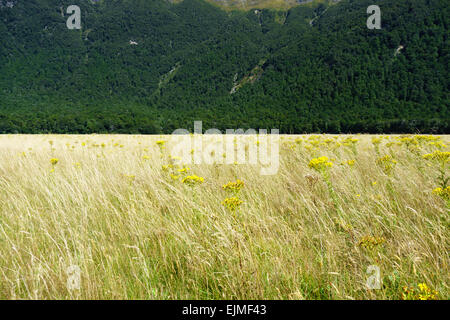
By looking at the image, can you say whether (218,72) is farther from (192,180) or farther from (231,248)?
(231,248)

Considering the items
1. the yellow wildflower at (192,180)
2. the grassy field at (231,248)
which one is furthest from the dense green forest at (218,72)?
the yellow wildflower at (192,180)

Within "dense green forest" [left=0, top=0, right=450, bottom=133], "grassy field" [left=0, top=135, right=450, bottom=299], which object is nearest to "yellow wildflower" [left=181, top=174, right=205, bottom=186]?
"grassy field" [left=0, top=135, right=450, bottom=299]

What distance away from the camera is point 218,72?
125 meters

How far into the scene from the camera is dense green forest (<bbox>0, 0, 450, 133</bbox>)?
68000mm

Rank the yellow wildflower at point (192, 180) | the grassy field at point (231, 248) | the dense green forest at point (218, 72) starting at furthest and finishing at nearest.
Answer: the dense green forest at point (218, 72)
the yellow wildflower at point (192, 180)
the grassy field at point (231, 248)

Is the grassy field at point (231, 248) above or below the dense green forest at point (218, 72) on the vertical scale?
below

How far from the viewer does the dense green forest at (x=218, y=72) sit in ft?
223

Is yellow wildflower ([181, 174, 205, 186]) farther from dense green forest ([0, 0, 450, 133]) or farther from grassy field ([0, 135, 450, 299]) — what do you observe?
dense green forest ([0, 0, 450, 133])

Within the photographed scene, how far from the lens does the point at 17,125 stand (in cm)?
5747

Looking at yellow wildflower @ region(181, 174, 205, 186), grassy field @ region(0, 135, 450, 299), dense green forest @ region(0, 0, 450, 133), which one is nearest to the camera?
grassy field @ region(0, 135, 450, 299)

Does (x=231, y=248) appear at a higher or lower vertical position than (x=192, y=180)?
lower

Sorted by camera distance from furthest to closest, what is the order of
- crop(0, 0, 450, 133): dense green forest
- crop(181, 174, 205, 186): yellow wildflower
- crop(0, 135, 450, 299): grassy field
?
crop(0, 0, 450, 133): dense green forest < crop(181, 174, 205, 186): yellow wildflower < crop(0, 135, 450, 299): grassy field

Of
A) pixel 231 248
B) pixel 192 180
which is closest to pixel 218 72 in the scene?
pixel 192 180

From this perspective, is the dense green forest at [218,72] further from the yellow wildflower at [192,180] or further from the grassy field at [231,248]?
the yellow wildflower at [192,180]
